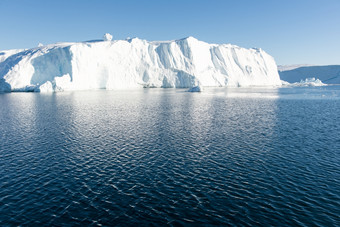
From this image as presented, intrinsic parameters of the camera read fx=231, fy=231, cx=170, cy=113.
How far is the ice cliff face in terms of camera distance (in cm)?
10806

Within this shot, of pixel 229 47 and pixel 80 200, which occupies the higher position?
pixel 229 47

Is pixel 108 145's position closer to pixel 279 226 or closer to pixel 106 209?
pixel 106 209

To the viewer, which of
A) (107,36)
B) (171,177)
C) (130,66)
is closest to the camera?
(171,177)

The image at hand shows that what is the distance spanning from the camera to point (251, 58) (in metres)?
181

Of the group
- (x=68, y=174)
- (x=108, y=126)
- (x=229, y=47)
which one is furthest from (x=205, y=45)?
(x=68, y=174)

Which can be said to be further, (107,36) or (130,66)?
(107,36)

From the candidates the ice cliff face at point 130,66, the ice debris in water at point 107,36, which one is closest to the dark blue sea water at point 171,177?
the ice cliff face at point 130,66

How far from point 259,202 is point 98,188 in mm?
9185

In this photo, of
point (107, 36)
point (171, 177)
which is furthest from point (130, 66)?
point (171, 177)

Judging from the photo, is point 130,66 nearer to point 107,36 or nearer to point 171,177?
point 107,36

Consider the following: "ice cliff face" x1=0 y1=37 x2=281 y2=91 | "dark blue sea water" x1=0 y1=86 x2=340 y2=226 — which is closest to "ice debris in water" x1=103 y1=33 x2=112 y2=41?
"ice cliff face" x1=0 y1=37 x2=281 y2=91

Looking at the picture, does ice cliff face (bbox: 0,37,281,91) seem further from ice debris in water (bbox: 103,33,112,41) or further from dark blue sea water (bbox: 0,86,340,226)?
dark blue sea water (bbox: 0,86,340,226)

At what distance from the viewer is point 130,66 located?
126m

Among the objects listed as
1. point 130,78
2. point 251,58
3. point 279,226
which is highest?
point 251,58
